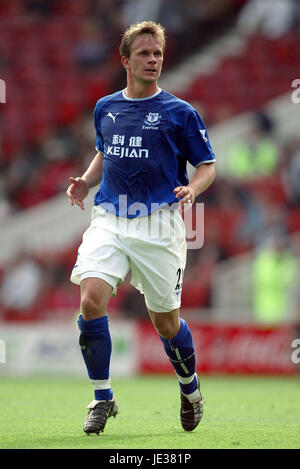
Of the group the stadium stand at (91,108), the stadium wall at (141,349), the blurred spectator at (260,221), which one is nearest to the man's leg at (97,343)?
the stadium wall at (141,349)

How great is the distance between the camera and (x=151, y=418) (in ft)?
22.1

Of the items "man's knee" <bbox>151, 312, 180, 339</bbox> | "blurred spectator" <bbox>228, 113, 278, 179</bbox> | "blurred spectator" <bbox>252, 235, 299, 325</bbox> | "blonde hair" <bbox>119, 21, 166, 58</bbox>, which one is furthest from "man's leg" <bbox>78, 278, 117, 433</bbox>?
"blurred spectator" <bbox>228, 113, 278, 179</bbox>

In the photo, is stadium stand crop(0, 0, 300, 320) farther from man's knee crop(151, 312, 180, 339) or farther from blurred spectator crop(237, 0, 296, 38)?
man's knee crop(151, 312, 180, 339)

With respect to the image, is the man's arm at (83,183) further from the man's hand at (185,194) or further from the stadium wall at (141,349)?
the stadium wall at (141,349)

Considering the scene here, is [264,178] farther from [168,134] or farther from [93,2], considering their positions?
[168,134]

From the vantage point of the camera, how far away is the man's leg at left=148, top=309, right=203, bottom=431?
5961mm

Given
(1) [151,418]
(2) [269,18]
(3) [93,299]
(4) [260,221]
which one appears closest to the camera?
(3) [93,299]

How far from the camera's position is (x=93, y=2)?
20.3 meters

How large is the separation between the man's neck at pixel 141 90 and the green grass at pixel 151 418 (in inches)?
80.7

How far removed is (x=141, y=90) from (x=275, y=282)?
7.90 meters

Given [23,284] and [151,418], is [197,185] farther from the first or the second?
[23,284]

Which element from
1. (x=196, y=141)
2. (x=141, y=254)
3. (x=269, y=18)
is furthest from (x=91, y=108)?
(x=141, y=254)

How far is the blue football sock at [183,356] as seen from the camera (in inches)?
239

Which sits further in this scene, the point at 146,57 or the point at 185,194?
the point at 146,57
